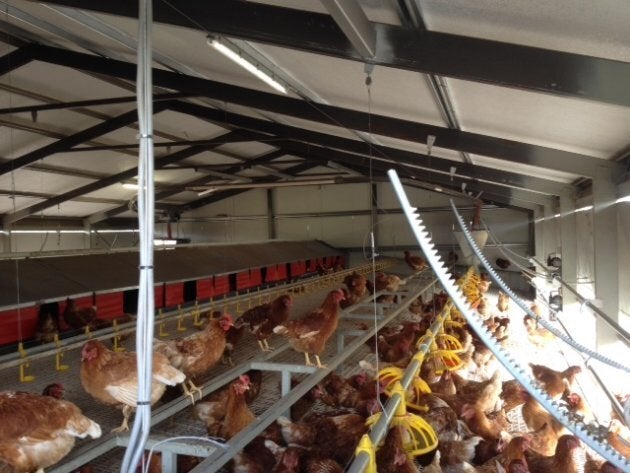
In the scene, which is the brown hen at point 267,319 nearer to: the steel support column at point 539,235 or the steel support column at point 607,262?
the steel support column at point 607,262

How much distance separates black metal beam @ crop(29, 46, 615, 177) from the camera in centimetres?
309

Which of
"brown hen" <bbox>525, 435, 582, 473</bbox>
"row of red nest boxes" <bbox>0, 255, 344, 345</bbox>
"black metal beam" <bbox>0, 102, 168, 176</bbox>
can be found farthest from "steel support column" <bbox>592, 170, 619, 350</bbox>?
"black metal beam" <bbox>0, 102, 168, 176</bbox>

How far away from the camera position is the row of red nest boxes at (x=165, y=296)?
13.5 feet

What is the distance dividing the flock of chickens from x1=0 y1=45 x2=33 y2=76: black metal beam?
14.0 feet

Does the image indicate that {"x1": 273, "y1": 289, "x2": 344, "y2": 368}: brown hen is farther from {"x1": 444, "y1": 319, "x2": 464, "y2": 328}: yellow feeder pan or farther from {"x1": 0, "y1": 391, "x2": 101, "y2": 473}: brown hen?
{"x1": 444, "y1": 319, "x2": 464, "y2": 328}: yellow feeder pan

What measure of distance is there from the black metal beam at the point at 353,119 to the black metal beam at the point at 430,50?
3.44 feet

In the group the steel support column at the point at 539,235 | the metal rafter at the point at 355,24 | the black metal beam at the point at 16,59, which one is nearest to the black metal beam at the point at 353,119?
the black metal beam at the point at 16,59

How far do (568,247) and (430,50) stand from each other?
443cm

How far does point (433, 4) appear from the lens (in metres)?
1.64

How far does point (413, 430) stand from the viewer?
76.7 inches

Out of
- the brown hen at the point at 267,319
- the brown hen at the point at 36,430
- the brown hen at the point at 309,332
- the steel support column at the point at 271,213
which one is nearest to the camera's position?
the brown hen at the point at 36,430

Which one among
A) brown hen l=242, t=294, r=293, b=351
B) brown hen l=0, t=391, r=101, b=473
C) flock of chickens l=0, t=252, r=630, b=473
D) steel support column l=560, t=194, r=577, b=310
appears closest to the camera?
brown hen l=0, t=391, r=101, b=473

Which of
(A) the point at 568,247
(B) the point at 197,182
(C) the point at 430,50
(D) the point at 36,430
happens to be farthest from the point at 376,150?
(B) the point at 197,182

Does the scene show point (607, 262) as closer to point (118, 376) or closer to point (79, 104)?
point (118, 376)
